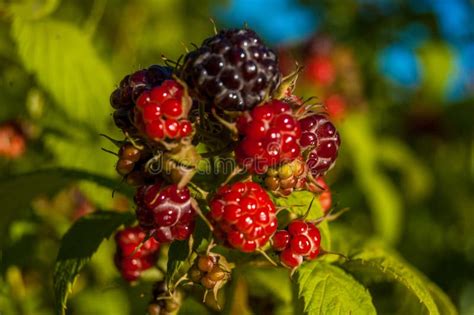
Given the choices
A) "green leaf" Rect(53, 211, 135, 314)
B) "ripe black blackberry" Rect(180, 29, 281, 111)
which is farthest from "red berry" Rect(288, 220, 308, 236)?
"green leaf" Rect(53, 211, 135, 314)

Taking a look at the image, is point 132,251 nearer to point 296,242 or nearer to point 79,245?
point 79,245

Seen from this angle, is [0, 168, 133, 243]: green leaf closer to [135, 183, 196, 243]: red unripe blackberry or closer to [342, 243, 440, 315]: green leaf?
[135, 183, 196, 243]: red unripe blackberry

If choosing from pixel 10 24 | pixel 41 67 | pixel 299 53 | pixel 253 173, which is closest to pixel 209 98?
pixel 253 173

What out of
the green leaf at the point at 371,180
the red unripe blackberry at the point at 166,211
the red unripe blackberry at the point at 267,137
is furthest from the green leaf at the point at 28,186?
the green leaf at the point at 371,180

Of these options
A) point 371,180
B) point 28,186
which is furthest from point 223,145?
point 371,180

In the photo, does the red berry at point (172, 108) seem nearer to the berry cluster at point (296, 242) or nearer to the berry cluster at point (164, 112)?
the berry cluster at point (164, 112)

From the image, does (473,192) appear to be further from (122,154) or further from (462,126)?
(122,154)
